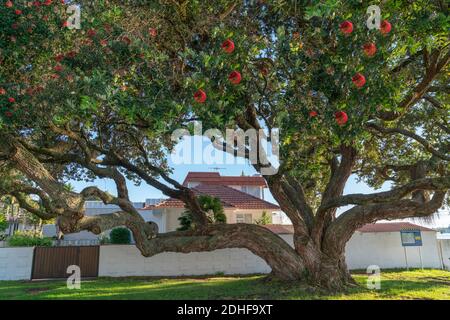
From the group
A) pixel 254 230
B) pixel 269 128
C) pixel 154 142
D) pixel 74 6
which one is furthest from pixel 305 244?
pixel 74 6

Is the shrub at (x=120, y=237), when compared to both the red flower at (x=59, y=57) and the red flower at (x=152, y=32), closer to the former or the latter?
the red flower at (x=59, y=57)

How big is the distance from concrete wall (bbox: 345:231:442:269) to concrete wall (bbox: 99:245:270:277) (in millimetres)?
4729

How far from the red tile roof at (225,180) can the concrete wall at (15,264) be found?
14390 millimetres

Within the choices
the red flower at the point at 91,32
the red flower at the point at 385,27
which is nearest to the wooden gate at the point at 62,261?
the red flower at the point at 91,32

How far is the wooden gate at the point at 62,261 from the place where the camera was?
1488 cm

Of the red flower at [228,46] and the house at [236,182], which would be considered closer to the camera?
the red flower at [228,46]

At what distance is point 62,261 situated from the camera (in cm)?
1515

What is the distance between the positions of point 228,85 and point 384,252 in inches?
599

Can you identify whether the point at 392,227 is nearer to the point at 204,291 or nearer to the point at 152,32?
the point at 204,291

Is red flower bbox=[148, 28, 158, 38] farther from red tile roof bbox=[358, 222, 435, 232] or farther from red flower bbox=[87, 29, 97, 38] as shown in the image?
red tile roof bbox=[358, 222, 435, 232]

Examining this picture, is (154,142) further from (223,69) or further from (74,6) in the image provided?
(223,69)

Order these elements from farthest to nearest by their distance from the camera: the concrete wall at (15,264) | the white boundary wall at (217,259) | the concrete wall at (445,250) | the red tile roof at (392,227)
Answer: the red tile roof at (392,227), the concrete wall at (445,250), the white boundary wall at (217,259), the concrete wall at (15,264)

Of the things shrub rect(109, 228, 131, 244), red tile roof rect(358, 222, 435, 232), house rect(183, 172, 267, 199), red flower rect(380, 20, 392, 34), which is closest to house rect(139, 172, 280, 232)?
shrub rect(109, 228, 131, 244)

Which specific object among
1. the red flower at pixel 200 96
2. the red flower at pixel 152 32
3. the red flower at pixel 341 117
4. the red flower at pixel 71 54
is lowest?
the red flower at pixel 341 117
